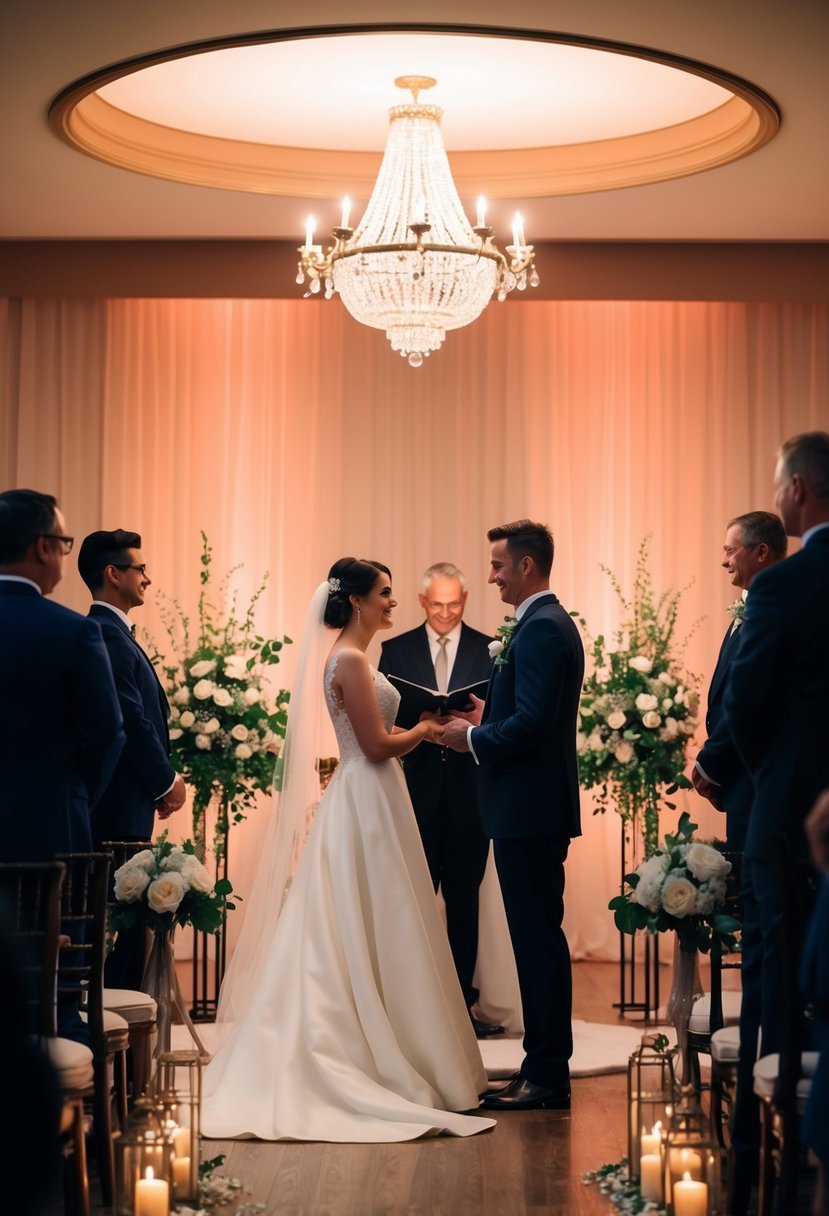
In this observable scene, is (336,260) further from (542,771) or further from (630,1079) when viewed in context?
(630,1079)

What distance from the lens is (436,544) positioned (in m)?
9.07

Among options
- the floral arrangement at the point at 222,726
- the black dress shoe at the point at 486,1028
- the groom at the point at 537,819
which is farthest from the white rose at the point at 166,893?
the black dress shoe at the point at 486,1028

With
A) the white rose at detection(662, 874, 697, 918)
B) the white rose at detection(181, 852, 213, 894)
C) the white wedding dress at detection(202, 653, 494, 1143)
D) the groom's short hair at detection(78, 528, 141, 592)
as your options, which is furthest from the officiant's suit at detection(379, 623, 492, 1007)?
the white rose at detection(662, 874, 697, 918)

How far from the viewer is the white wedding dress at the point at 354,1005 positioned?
4.98 meters

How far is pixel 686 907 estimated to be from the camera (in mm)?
4625

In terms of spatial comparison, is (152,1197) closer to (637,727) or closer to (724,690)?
(724,690)

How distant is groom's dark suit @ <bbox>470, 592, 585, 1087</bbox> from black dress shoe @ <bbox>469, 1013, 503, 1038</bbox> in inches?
54.1

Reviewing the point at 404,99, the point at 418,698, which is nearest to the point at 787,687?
the point at 418,698

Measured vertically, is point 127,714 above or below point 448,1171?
above

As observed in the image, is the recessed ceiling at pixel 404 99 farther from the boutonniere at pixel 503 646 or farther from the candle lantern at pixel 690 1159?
the candle lantern at pixel 690 1159

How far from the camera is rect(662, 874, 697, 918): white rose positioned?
15.2ft

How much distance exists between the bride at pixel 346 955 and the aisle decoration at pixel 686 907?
2.91 ft

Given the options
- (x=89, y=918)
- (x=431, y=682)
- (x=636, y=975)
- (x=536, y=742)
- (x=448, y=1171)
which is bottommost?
(x=636, y=975)

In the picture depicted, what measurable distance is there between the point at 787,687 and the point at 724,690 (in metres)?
1.58
